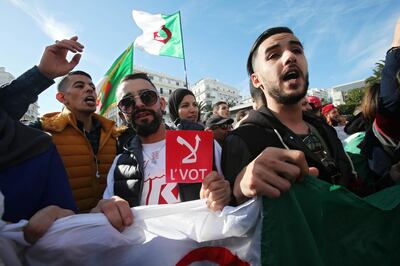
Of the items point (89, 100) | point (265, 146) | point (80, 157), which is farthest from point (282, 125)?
point (89, 100)

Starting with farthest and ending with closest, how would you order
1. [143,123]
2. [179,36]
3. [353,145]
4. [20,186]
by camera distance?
[179,36], [353,145], [143,123], [20,186]

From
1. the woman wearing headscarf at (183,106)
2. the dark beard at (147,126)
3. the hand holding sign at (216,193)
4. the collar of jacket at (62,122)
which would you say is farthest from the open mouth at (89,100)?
the hand holding sign at (216,193)

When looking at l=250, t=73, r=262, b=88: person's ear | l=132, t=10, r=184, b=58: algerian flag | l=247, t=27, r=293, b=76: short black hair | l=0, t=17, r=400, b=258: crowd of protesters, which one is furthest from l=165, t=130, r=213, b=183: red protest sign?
l=132, t=10, r=184, b=58: algerian flag

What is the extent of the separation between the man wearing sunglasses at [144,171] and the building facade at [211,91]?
282ft

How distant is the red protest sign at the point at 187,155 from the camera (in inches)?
51.4

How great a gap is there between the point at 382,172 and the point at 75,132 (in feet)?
9.12

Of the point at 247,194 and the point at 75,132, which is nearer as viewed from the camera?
the point at 247,194

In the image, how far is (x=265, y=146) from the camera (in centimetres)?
151

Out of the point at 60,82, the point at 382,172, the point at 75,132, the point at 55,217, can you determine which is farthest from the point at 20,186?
the point at 60,82

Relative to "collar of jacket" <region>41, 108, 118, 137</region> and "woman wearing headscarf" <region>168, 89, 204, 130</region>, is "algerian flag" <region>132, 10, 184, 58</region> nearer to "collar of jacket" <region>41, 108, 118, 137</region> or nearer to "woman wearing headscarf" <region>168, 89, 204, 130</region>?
"woman wearing headscarf" <region>168, 89, 204, 130</region>

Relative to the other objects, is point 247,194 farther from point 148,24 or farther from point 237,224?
point 148,24

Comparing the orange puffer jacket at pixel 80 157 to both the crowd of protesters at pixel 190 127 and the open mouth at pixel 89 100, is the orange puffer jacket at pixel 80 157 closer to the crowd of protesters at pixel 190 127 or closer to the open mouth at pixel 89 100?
the crowd of protesters at pixel 190 127

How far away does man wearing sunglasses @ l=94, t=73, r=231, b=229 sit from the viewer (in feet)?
3.84

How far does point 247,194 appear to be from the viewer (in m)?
1.01
